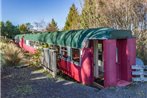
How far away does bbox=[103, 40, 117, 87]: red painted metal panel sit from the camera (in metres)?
10.9

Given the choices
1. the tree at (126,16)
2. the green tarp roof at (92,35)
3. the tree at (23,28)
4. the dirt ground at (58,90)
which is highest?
the tree at (23,28)

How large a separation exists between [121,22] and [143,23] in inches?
77.4

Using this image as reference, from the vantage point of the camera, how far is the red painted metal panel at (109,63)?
10898 millimetres

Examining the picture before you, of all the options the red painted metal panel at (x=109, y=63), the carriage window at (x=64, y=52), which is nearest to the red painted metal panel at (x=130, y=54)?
the red painted metal panel at (x=109, y=63)

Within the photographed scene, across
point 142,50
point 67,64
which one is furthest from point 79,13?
point 67,64

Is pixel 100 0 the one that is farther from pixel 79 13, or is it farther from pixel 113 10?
pixel 79 13

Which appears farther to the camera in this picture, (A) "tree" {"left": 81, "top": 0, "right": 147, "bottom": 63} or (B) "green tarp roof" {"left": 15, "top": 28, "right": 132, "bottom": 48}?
(A) "tree" {"left": 81, "top": 0, "right": 147, "bottom": 63}

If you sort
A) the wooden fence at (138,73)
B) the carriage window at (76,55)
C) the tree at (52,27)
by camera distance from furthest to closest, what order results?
the tree at (52,27) < the carriage window at (76,55) < the wooden fence at (138,73)

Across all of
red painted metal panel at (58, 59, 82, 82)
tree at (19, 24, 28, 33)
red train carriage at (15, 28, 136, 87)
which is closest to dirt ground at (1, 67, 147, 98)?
red train carriage at (15, 28, 136, 87)

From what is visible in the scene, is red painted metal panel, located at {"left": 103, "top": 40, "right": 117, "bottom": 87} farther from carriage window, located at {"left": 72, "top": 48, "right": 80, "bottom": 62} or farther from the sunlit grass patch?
the sunlit grass patch

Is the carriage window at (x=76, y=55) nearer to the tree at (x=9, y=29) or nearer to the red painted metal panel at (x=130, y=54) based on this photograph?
the red painted metal panel at (x=130, y=54)

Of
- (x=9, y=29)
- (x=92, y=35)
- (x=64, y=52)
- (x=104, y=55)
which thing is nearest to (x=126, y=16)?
(x=64, y=52)

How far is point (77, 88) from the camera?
10297 millimetres

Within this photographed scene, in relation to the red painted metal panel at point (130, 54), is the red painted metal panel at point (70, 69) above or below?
below
